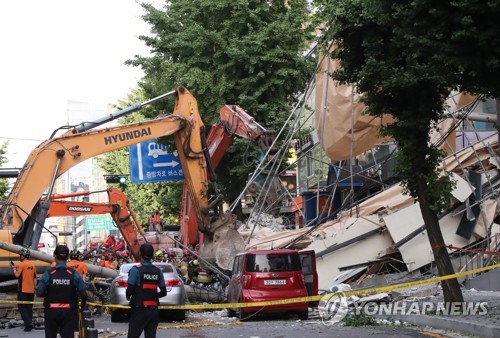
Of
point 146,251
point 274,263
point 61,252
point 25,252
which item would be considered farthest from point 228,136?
point 146,251

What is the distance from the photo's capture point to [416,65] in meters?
15.5

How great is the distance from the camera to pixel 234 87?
34.7m

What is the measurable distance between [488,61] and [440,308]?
809cm

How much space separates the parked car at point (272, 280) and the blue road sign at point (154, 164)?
48.5 ft

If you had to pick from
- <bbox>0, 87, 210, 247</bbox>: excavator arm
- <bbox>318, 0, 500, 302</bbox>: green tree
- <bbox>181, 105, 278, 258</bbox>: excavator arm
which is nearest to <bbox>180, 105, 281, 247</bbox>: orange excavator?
<bbox>181, 105, 278, 258</bbox>: excavator arm

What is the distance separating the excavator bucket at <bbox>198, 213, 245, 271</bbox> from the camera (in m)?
26.2

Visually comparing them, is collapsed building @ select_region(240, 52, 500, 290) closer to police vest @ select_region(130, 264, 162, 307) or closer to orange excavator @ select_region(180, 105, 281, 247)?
orange excavator @ select_region(180, 105, 281, 247)

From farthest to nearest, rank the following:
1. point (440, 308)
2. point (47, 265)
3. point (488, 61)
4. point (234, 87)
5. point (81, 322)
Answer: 1. point (234, 87)
2. point (47, 265)
3. point (440, 308)
4. point (81, 322)
5. point (488, 61)

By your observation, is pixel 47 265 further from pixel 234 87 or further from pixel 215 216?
pixel 234 87

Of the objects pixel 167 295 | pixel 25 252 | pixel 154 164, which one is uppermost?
pixel 154 164

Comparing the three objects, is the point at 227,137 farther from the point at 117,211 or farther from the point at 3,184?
the point at 3,184

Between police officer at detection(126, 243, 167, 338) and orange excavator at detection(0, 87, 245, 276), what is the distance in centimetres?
1041

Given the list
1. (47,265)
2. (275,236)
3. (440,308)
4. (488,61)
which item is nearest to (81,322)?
(488,61)

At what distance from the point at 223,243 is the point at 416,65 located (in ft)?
39.7
